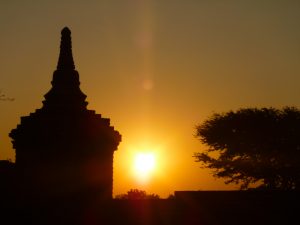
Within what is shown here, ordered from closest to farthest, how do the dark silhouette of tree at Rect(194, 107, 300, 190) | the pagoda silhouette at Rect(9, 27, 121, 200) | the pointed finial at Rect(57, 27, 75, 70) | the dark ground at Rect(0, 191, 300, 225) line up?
the dark ground at Rect(0, 191, 300, 225), the pagoda silhouette at Rect(9, 27, 121, 200), the pointed finial at Rect(57, 27, 75, 70), the dark silhouette of tree at Rect(194, 107, 300, 190)

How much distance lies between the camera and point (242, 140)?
165ft

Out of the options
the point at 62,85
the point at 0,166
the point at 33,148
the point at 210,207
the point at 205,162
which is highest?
the point at 205,162

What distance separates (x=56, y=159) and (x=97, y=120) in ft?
8.23

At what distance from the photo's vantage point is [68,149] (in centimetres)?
2672

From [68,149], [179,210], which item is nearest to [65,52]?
[68,149]

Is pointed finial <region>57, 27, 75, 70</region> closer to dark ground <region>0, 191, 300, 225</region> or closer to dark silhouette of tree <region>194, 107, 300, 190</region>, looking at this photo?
dark ground <region>0, 191, 300, 225</region>

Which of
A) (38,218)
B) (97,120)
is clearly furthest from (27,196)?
(97,120)

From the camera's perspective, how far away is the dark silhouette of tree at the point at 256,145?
4903 cm

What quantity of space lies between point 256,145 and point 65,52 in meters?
24.6

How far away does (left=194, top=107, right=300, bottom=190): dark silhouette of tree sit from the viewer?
49.0m

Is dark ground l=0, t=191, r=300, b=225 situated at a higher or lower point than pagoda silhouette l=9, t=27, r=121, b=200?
lower

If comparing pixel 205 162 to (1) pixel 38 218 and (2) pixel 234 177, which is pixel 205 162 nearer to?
(2) pixel 234 177

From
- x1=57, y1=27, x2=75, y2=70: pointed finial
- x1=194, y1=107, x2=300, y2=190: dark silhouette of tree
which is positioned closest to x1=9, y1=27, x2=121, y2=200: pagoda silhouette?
x1=57, y1=27, x2=75, y2=70: pointed finial

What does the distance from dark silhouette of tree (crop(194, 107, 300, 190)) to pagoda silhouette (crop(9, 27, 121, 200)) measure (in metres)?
24.0
